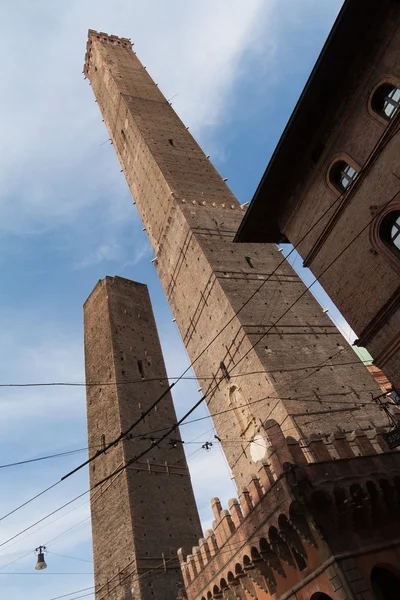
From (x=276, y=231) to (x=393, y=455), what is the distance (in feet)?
18.0

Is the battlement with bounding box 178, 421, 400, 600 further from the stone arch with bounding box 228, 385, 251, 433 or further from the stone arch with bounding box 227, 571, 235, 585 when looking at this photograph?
the stone arch with bounding box 228, 385, 251, 433

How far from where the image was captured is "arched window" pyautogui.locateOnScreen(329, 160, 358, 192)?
347 inches

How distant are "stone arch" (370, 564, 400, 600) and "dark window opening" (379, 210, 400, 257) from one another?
5130mm

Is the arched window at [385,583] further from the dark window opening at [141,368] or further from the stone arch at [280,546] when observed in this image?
the dark window opening at [141,368]

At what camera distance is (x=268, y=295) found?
1648 cm

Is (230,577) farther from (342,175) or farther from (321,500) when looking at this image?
(342,175)

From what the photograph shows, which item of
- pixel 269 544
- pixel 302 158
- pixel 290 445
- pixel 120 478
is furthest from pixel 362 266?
pixel 120 478

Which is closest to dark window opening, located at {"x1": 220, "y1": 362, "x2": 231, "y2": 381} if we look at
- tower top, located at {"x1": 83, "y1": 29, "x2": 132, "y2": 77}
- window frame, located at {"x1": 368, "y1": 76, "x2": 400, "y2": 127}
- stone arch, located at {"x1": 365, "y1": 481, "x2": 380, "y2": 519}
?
stone arch, located at {"x1": 365, "y1": 481, "x2": 380, "y2": 519}

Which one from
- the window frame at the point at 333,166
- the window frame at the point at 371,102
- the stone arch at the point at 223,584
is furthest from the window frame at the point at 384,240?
the stone arch at the point at 223,584

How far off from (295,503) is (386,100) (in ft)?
22.7

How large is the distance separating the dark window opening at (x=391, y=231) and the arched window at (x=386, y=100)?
1.63 metres

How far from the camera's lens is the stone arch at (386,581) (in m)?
7.24

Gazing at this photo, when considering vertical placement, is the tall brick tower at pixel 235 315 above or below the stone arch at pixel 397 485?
above

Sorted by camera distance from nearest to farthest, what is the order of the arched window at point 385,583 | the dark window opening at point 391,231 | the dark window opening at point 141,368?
the arched window at point 385,583, the dark window opening at point 391,231, the dark window opening at point 141,368
